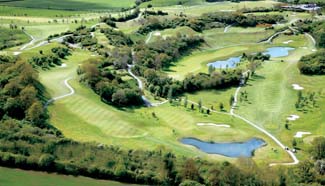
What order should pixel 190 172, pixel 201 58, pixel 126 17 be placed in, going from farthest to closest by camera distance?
1. pixel 126 17
2. pixel 201 58
3. pixel 190 172

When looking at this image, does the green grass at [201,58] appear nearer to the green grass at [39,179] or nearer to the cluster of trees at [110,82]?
the cluster of trees at [110,82]

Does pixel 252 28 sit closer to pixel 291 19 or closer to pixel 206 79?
pixel 291 19

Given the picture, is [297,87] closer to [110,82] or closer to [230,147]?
[230,147]

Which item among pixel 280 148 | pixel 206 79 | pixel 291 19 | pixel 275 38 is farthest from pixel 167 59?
pixel 291 19

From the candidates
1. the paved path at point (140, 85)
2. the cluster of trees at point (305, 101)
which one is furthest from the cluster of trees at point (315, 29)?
the paved path at point (140, 85)

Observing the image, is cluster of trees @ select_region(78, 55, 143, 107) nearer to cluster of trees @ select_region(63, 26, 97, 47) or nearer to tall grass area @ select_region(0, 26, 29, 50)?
cluster of trees @ select_region(63, 26, 97, 47)

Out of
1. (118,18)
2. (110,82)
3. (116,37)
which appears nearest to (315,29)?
(116,37)
